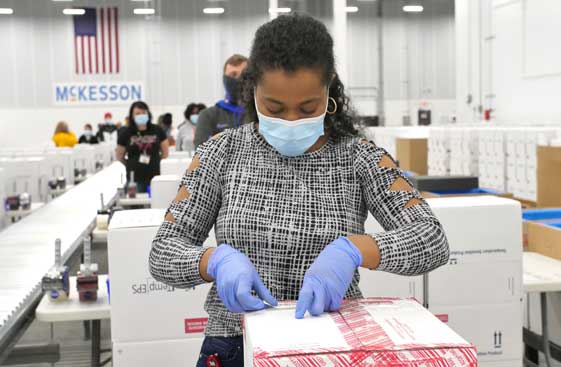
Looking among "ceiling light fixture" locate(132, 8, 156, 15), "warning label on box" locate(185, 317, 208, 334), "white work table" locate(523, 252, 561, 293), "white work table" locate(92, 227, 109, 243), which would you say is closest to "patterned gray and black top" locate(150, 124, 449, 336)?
"warning label on box" locate(185, 317, 208, 334)

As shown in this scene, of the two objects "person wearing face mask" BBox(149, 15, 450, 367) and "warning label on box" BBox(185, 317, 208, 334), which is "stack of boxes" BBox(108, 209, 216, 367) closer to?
"warning label on box" BBox(185, 317, 208, 334)

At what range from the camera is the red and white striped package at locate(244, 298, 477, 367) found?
110 centimetres

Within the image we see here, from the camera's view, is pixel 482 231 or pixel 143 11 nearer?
pixel 482 231

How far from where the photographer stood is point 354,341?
114cm

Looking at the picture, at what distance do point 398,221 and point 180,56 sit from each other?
63.9 ft

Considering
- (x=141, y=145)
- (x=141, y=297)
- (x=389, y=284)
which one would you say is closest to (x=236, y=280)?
(x=141, y=297)

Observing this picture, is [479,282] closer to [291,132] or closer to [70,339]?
[291,132]

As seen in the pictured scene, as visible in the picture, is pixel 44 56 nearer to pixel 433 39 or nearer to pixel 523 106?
pixel 433 39

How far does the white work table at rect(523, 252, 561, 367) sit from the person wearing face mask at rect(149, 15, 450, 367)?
2.01 metres

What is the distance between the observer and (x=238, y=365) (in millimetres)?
1419

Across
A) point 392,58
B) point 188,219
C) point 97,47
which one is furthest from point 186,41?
point 188,219

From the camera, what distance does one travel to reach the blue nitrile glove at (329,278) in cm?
126

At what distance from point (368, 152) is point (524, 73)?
31.3 feet

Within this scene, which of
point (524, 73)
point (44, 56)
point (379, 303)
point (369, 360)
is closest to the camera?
point (369, 360)
